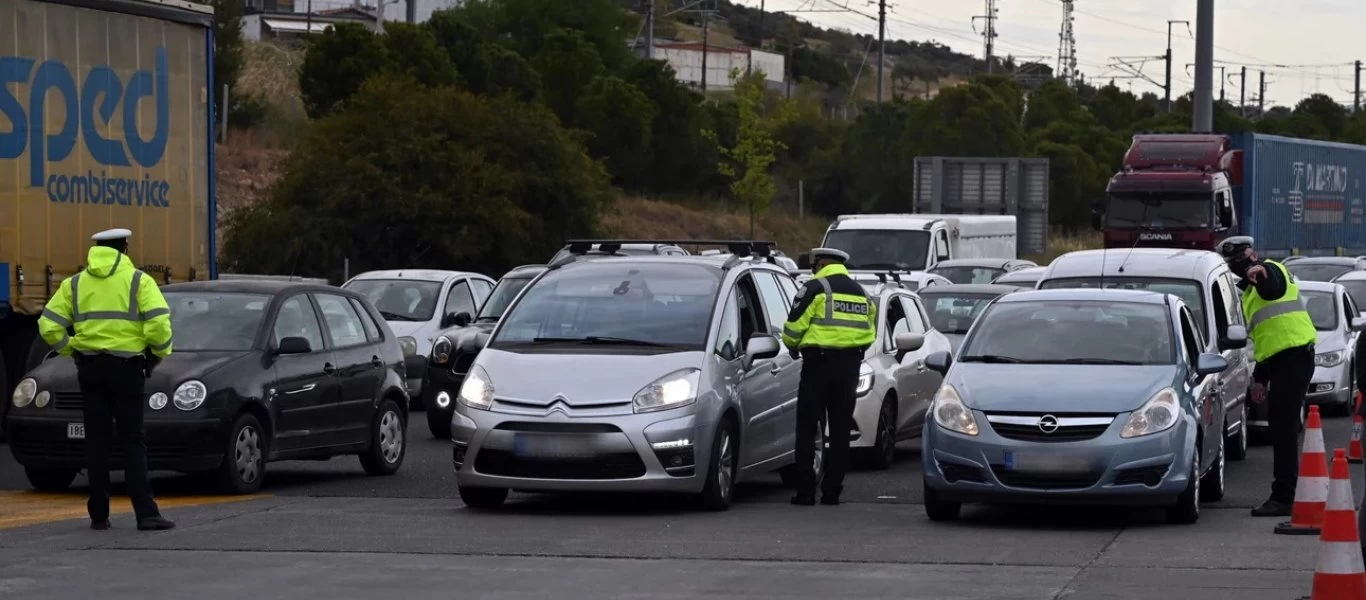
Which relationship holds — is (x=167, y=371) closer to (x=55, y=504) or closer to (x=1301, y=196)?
(x=55, y=504)

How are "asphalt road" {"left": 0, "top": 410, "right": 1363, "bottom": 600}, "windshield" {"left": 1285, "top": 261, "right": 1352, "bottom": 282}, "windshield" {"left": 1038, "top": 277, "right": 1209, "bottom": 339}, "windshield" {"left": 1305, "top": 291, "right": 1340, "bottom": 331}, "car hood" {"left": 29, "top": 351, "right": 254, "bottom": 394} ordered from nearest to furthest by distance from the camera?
"asphalt road" {"left": 0, "top": 410, "right": 1363, "bottom": 600}
"car hood" {"left": 29, "top": 351, "right": 254, "bottom": 394}
"windshield" {"left": 1038, "top": 277, "right": 1209, "bottom": 339}
"windshield" {"left": 1305, "top": 291, "right": 1340, "bottom": 331}
"windshield" {"left": 1285, "top": 261, "right": 1352, "bottom": 282}

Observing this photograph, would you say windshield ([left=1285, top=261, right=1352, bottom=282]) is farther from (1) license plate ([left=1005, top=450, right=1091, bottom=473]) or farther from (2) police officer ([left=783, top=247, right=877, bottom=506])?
(1) license plate ([left=1005, top=450, right=1091, bottom=473])

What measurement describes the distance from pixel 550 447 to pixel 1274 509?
14.6 ft

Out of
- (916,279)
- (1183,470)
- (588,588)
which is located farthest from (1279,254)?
(588,588)

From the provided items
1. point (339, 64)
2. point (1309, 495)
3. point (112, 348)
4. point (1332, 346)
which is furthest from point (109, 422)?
point (339, 64)

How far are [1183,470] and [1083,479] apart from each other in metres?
0.64

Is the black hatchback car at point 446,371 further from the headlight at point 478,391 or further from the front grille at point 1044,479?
the front grille at point 1044,479

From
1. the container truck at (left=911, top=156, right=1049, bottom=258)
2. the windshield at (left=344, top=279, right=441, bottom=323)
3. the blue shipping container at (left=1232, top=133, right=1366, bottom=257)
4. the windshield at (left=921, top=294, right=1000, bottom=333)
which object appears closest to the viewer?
the windshield at (left=921, top=294, right=1000, bottom=333)

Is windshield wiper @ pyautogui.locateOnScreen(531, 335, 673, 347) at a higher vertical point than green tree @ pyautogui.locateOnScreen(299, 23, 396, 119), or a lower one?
lower

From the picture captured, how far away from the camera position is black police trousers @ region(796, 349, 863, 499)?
13750mm

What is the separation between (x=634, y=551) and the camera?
36.2 ft

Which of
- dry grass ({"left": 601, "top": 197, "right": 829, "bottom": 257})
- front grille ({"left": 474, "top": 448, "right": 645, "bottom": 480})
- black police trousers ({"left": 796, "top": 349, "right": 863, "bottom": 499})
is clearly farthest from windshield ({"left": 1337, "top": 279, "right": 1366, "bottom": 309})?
dry grass ({"left": 601, "top": 197, "right": 829, "bottom": 257})

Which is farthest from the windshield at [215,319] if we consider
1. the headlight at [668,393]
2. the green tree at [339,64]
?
the green tree at [339,64]

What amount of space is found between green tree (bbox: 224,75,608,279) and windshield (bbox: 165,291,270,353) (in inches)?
894
